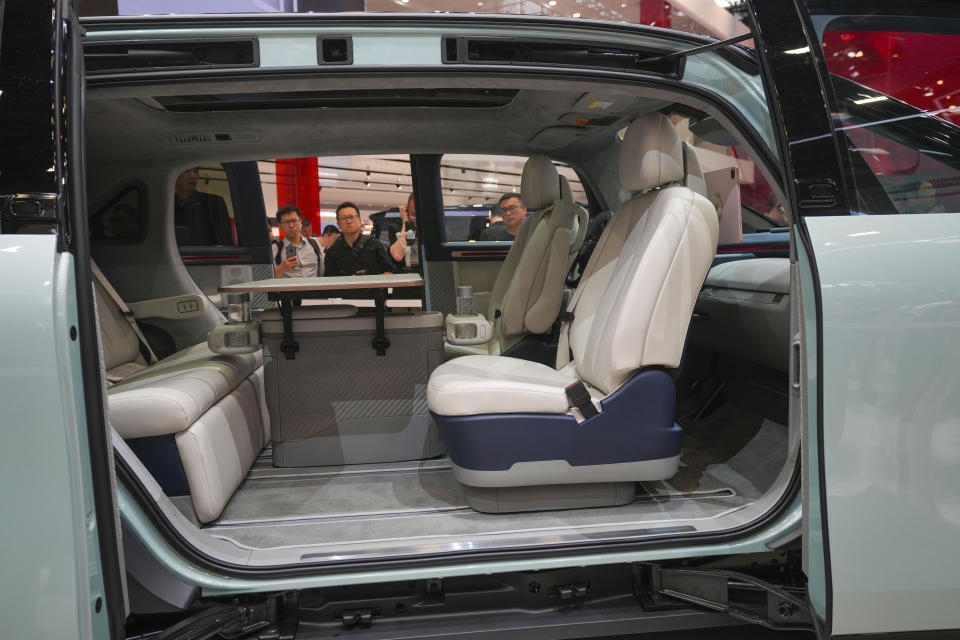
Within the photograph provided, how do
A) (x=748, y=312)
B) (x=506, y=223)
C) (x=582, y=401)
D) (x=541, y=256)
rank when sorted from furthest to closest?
1. (x=506, y=223)
2. (x=541, y=256)
3. (x=748, y=312)
4. (x=582, y=401)

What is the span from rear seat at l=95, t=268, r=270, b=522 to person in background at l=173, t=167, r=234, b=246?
116cm

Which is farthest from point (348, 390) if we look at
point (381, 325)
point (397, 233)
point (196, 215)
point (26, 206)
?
point (397, 233)

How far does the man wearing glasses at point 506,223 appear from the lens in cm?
424

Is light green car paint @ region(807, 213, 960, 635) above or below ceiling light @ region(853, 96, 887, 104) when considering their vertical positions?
below

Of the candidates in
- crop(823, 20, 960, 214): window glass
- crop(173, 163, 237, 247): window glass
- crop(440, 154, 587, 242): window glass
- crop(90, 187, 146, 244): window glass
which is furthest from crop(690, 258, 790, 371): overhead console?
crop(90, 187, 146, 244): window glass

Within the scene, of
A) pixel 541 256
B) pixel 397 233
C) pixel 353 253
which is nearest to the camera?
pixel 541 256

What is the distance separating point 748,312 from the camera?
2428 mm

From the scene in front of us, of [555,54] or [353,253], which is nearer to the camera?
[555,54]

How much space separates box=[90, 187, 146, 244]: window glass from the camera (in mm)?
3105

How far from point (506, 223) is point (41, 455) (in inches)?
133

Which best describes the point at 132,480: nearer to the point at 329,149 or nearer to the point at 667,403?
the point at 667,403

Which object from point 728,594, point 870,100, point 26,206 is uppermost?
point 870,100

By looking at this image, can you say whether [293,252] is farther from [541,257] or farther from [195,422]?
[195,422]

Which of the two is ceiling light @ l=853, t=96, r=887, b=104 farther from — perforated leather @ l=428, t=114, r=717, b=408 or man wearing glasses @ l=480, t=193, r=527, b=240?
man wearing glasses @ l=480, t=193, r=527, b=240
